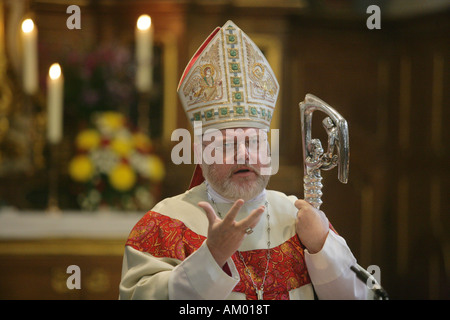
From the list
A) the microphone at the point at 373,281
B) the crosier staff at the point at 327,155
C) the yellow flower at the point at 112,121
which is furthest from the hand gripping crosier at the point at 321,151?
the yellow flower at the point at 112,121

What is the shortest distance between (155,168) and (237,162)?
2441 mm

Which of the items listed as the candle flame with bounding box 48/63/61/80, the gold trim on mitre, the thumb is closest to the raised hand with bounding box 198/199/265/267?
the thumb

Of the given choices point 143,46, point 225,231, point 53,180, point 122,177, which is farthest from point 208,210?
point 53,180

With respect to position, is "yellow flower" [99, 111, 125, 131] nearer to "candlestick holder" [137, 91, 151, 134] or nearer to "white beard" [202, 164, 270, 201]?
"candlestick holder" [137, 91, 151, 134]

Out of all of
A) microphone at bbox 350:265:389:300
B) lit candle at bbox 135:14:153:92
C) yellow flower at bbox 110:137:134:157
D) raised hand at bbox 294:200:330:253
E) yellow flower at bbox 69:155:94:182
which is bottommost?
microphone at bbox 350:265:389:300

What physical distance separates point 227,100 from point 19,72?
11.0 feet

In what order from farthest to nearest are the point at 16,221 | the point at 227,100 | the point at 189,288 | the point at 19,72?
the point at 19,72, the point at 16,221, the point at 227,100, the point at 189,288

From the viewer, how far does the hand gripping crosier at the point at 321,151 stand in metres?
2.55

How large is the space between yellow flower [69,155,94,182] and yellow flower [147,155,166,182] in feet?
1.49

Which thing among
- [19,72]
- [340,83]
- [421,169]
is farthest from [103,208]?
[421,169]

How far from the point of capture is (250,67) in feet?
9.15

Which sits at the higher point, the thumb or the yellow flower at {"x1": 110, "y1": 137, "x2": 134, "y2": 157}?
the yellow flower at {"x1": 110, "y1": 137, "x2": 134, "y2": 157}

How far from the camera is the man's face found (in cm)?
266
